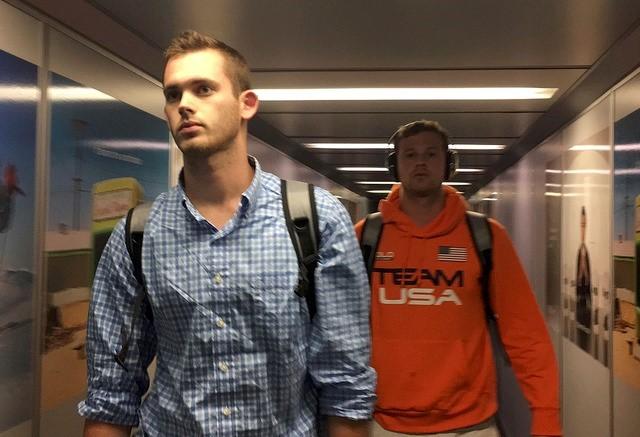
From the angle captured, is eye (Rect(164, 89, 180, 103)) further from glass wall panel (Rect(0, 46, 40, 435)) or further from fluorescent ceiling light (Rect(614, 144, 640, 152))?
fluorescent ceiling light (Rect(614, 144, 640, 152))

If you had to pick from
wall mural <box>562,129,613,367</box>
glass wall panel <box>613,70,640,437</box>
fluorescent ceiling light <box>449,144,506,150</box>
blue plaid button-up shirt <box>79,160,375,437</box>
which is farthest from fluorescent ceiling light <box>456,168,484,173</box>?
blue plaid button-up shirt <box>79,160,375,437</box>

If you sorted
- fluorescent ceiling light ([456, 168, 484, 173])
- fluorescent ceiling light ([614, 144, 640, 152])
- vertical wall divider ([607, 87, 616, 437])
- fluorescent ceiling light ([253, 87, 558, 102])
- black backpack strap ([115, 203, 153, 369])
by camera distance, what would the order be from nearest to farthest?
black backpack strap ([115, 203, 153, 369]) < fluorescent ceiling light ([614, 144, 640, 152]) < vertical wall divider ([607, 87, 616, 437]) < fluorescent ceiling light ([253, 87, 558, 102]) < fluorescent ceiling light ([456, 168, 484, 173])

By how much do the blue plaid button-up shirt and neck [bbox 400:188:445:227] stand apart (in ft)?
2.48

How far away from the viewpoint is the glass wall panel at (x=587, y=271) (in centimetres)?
326

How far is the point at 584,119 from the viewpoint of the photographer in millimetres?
3793

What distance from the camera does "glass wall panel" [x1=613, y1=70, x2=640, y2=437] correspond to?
2695 mm

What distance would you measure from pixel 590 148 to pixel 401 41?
149cm

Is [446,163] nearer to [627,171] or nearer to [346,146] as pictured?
[627,171]

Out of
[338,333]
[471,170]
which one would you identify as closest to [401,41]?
[338,333]

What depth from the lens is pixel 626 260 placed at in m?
2.83

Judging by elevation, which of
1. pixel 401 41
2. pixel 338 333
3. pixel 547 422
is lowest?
pixel 547 422

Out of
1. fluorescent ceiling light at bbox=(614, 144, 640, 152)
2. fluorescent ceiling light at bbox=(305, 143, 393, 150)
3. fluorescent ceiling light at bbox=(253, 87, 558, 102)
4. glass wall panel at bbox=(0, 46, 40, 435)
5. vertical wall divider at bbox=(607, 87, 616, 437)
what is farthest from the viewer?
fluorescent ceiling light at bbox=(305, 143, 393, 150)

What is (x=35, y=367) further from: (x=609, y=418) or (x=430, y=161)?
(x=609, y=418)

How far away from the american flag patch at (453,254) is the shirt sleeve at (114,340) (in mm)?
1039
